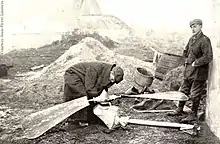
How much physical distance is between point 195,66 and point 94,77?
1.20 metres

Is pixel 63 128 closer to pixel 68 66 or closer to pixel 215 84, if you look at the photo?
pixel 68 66

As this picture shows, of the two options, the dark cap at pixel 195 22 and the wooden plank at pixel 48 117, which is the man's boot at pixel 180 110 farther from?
the wooden plank at pixel 48 117

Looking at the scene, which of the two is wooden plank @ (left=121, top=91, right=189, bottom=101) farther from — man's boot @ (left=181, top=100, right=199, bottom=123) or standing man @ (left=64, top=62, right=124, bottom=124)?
standing man @ (left=64, top=62, right=124, bottom=124)

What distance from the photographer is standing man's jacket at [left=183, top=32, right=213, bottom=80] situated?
514 centimetres

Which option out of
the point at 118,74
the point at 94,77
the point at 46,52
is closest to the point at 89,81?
the point at 94,77

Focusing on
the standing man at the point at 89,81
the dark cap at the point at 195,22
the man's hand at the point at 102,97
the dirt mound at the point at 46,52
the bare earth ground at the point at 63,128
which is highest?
the dark cap at the point at 195,22

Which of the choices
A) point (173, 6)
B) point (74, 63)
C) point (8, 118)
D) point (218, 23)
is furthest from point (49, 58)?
point (218, 23)

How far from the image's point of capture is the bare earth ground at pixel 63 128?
478 cm

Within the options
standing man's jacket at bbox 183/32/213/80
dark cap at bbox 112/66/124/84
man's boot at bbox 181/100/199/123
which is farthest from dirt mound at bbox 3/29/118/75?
man's boot at bbox 181/100/199/123

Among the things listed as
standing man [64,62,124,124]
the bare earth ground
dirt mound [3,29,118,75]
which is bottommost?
the bare earth ground

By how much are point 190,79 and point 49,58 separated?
174 centimetres

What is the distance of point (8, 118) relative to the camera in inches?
196

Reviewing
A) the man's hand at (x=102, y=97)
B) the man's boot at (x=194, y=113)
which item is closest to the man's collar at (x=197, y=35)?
the man's boot at (x=194, y=113)

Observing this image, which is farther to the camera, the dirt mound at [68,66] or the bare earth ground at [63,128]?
the dirt mound at [68,66]
